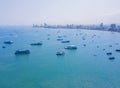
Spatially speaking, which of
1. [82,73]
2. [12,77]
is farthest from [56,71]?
[12,77]

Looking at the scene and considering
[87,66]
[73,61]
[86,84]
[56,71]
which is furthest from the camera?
[73,61]

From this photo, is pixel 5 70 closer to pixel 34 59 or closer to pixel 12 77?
pixel 12 77

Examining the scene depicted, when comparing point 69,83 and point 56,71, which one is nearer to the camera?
point 69,83

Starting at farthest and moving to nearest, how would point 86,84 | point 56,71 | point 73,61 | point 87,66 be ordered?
point 73,61 → point 87,66 → point 56,71 → point 86,84

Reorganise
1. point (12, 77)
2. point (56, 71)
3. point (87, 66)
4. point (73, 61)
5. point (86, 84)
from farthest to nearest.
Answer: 1. point (73, 61)
2. point (87, 66)
3. point (56, 71)
4. point (12, 77)
5. point (86, 84)

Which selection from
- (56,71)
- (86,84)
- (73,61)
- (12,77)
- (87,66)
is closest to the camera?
(86,84)

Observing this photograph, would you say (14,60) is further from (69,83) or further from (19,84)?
(69,83)

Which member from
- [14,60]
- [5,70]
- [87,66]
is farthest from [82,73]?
[14,60]

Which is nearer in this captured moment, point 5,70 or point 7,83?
point 7,83

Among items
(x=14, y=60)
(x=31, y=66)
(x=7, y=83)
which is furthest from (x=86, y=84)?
(x=14, y=60)
